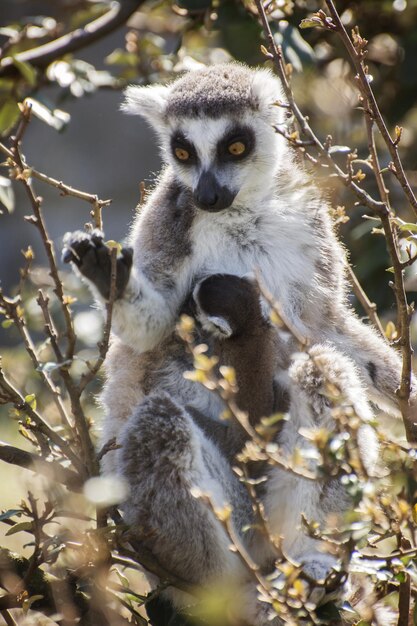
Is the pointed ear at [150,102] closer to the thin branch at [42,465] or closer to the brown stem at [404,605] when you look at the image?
the thin branch at [42,465]

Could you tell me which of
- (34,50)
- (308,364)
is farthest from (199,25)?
(308,364)

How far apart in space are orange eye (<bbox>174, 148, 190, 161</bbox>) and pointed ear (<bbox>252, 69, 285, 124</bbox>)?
17.0 inches

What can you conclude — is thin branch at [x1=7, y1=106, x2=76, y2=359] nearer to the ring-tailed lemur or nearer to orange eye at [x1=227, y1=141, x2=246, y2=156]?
the ring-tailed lemur

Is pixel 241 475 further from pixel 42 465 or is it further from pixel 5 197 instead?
pixel 5 197

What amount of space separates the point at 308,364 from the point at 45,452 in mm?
1068

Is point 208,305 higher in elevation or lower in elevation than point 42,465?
higher

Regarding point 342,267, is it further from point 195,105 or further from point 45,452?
point 45,452

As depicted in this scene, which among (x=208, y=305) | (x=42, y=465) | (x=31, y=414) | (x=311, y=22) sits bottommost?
(x=42, y=465)

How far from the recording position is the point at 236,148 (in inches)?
163

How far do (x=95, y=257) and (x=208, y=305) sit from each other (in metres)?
0.58

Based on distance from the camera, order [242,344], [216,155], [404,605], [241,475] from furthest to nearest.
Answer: [216,155], [242,344], [404,605], [241,475]

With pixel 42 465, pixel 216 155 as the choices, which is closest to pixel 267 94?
pixel 216 155

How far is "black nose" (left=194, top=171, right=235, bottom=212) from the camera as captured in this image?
3.84m

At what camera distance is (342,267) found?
4.25m
